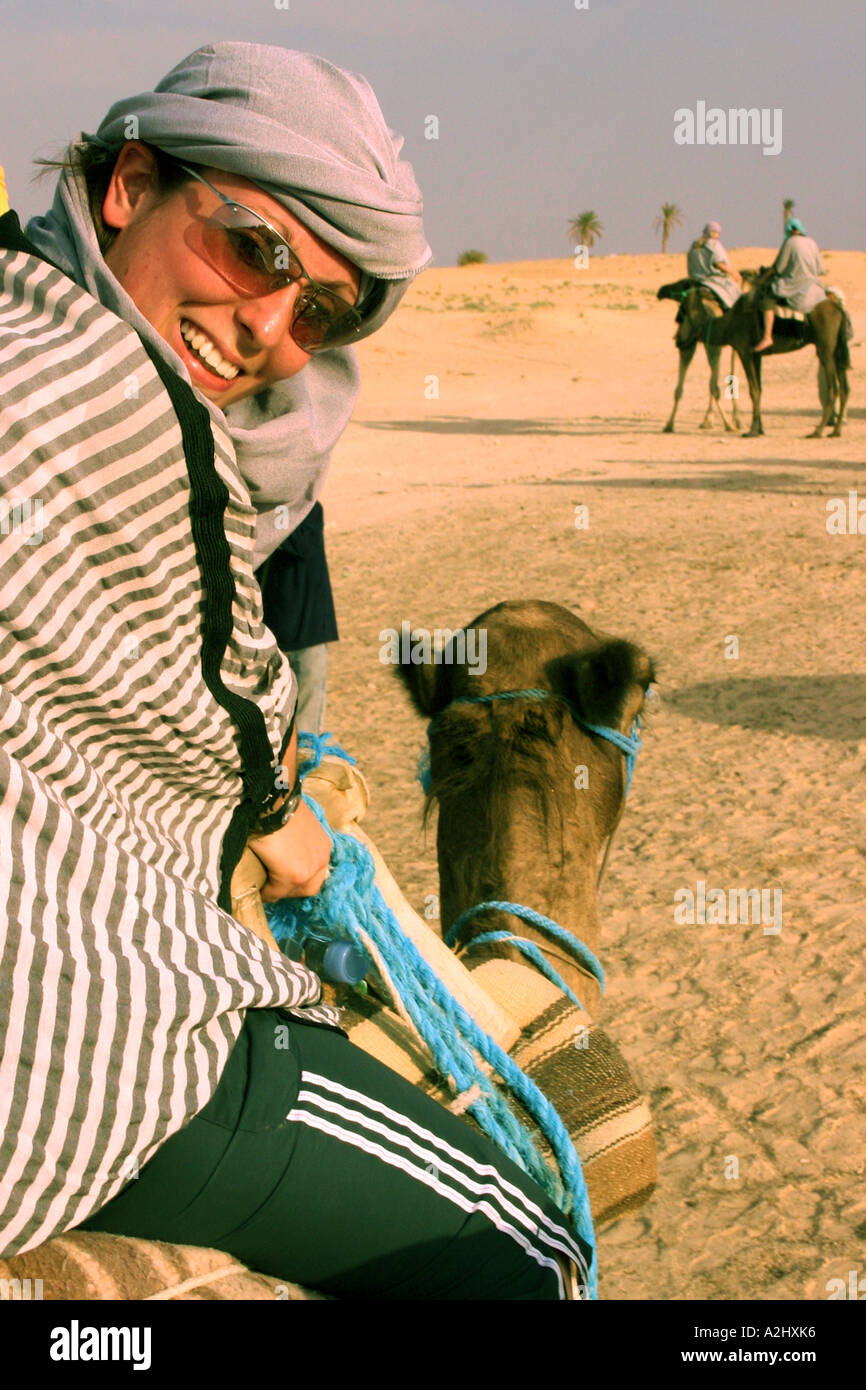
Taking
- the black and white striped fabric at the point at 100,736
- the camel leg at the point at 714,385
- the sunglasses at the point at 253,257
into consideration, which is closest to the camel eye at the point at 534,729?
the sunglasses at the point at 253,257

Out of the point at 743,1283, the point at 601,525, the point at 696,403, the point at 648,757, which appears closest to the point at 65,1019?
the point at 743,1283

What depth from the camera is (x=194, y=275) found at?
173cm

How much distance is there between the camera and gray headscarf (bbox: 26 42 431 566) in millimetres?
1728

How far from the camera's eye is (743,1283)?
2.98 metres

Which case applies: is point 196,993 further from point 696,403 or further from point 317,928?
point 696,403

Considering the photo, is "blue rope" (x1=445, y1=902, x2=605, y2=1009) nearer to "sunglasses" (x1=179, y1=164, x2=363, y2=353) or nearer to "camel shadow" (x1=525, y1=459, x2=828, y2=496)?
"sunglasses" (x1=179, y1=164, x2=363, y2=353)

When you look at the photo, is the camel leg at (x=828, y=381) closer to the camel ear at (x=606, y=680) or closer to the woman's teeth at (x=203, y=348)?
the camel ear at (x=606, y=680)

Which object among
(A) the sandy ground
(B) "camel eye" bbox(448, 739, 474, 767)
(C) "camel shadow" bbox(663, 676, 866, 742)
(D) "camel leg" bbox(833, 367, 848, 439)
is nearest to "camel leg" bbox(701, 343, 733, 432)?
(A) the sandy ground

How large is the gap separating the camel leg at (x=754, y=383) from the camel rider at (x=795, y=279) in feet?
1.21

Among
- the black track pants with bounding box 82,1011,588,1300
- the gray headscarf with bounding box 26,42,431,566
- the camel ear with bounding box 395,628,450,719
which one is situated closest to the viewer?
the black track pants with bounding box 82,1011,588,1300

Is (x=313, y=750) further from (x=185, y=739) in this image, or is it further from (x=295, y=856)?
(x=185, y=739)

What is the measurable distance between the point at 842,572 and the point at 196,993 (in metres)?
8.59

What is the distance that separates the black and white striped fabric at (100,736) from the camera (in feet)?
4.21

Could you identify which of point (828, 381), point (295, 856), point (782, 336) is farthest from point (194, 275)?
point (782, 336)
